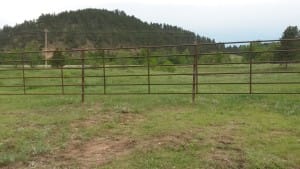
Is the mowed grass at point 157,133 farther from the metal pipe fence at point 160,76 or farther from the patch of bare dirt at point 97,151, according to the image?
the metal pipe fence at point 160,76

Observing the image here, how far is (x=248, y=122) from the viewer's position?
364 inches

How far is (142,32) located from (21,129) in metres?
76.2

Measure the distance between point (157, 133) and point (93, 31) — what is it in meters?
78.2

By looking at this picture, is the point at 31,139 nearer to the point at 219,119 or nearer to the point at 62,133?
the point at 62,133

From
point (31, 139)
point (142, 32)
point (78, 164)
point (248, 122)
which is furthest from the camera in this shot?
point (142, 32)

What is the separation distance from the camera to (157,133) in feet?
27.7

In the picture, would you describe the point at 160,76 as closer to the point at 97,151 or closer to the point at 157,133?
the point at 157,133

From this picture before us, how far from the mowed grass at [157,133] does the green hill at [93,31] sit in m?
64.3

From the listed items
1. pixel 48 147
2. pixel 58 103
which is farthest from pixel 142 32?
pixel 48 147

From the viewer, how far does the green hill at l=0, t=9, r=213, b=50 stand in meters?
79.2

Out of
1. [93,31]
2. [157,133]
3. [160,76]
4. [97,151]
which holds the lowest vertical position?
[97,151]

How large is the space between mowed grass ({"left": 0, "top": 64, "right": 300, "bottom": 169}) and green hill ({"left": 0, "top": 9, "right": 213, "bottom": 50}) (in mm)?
64270

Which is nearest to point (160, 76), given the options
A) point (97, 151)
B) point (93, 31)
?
point (97, 151)

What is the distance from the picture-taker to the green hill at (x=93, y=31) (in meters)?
79.2
